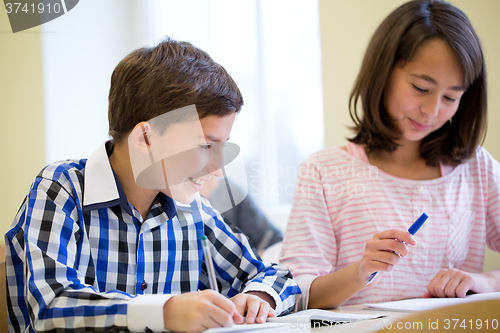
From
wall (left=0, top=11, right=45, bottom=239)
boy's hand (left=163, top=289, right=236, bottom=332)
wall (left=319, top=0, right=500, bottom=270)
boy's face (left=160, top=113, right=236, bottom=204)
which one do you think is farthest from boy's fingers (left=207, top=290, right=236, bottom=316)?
wall (left=319, top=0, right=500, bottom=270)

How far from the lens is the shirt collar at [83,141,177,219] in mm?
687

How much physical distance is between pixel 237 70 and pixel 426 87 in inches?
42.5

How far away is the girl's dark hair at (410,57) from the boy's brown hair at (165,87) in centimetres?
39

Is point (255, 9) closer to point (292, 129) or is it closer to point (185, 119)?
point (292, 129)

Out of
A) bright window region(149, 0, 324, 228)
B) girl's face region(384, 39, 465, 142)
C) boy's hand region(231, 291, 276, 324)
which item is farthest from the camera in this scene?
bright window region(149, 0, 324, 228)

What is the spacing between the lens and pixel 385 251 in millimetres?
785

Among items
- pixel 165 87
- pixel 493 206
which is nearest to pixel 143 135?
pixel 165 87

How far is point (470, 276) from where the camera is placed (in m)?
0.86

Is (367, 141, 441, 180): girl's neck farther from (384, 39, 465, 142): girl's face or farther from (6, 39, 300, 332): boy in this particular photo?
(6, 39, 300, 332): boy

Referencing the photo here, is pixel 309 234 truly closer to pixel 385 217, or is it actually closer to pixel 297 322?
pixel 385 217

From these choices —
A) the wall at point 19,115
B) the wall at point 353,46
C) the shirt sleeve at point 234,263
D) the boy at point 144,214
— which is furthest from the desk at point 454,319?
the wall at point 353,46

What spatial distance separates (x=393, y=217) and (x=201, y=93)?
0.54 m

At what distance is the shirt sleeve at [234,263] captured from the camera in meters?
0.82

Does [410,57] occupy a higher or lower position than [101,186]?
higher
